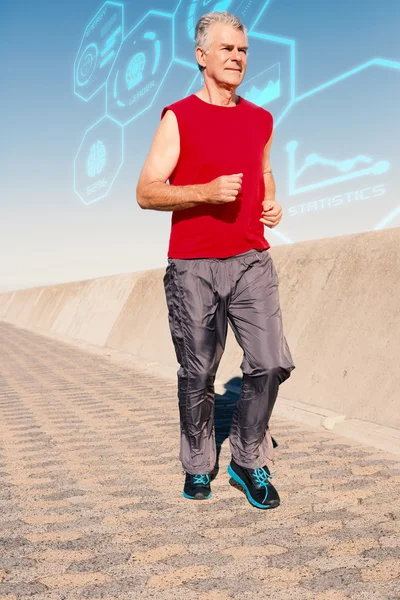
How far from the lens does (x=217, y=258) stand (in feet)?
10.6

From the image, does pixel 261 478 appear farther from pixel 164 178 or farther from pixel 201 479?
pixel 164 178

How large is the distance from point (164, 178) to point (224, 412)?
110 inches

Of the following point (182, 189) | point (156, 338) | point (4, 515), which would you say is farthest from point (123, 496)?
point (156, 338)

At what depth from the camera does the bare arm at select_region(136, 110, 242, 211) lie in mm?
3092

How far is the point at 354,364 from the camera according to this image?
17.2 feet

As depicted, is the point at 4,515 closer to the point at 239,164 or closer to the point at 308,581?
the point at 308,581

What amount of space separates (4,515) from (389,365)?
9.81 ft

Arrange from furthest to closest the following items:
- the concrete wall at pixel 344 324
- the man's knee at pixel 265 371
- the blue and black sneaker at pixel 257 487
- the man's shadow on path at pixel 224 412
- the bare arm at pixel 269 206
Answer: the concrete wall at pixel 344 324, the man's shadow on path at pixel 224 412, the bare arm at pixel 269 206, the man's knee at pixel 265 371, the blue and black sneaker at pixel 257 487

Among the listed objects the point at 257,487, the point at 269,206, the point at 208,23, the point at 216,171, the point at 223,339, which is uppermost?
the point at 208,23

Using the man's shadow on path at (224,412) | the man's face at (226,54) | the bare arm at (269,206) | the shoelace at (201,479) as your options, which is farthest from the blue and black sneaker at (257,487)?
the man's face at (226,54)

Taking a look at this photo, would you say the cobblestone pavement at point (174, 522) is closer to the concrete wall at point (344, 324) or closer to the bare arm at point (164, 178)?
the concrete wall at point (344, 324)

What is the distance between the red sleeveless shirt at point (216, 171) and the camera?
10.5 feet

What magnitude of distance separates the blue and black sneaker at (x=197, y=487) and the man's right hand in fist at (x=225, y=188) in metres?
1.35

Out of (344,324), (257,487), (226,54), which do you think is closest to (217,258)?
(226,54)
